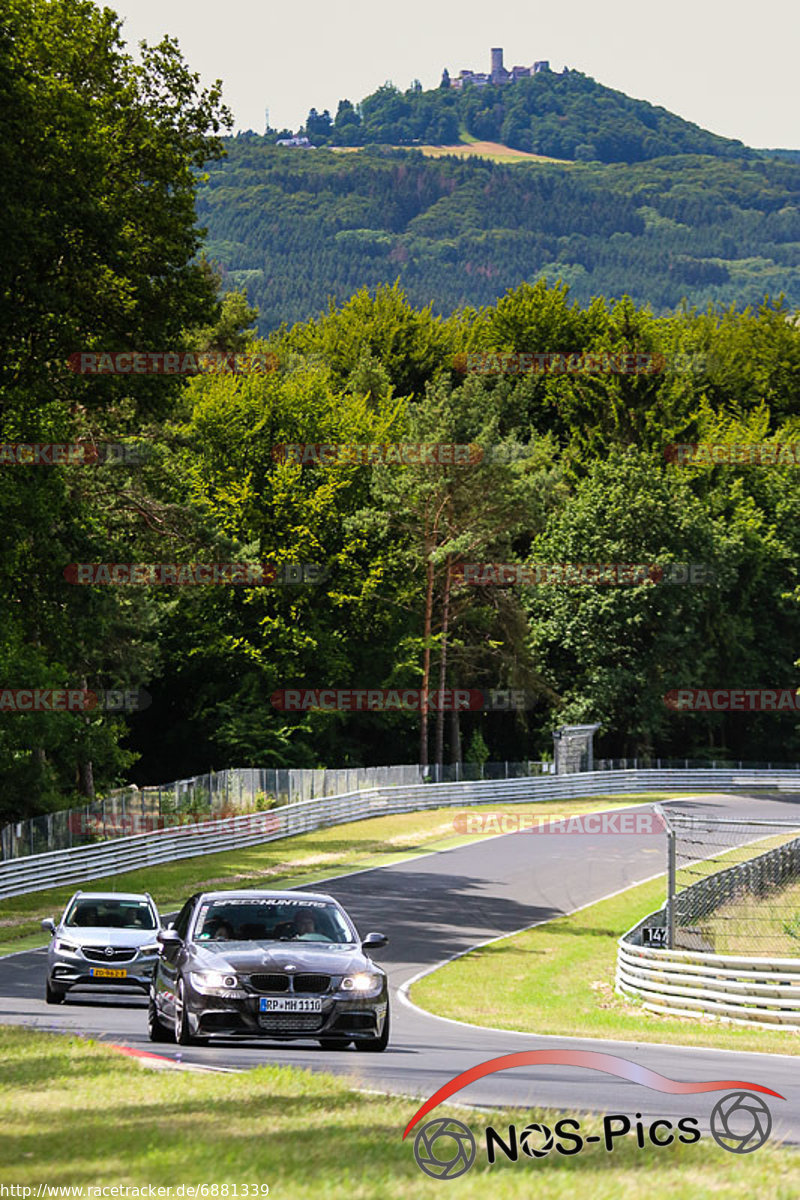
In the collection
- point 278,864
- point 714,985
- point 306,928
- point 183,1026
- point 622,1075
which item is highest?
point 306,928

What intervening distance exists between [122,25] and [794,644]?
57.3 metres

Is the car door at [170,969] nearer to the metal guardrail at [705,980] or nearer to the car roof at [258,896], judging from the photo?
the car roof at [258,896]

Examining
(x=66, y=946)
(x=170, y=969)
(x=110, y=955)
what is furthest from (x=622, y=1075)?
(x=66, y=946)

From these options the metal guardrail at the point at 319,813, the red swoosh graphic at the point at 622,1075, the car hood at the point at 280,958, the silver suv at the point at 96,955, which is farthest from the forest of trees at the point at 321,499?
the red swoosh graphic at the point at 622,1075

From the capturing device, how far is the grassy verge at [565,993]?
19.9m

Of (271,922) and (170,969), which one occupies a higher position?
(271,922)

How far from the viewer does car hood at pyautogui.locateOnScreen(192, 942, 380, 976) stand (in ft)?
43.2

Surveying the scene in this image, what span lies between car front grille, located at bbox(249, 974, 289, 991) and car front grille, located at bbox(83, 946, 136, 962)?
756 centimetres

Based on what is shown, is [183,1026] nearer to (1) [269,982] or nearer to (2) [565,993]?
(1) [269,982]

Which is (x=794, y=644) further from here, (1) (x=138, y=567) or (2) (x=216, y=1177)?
(2) (x=216, y=1177)

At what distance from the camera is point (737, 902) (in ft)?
98.5

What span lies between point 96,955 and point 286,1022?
304 inches

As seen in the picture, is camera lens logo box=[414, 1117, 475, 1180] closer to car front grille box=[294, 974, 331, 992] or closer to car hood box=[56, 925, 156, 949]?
car front grille box=[294, 974, 331, 992]

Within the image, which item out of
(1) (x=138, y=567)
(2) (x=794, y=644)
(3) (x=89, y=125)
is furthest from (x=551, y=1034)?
(2) (x=794, y=644)
